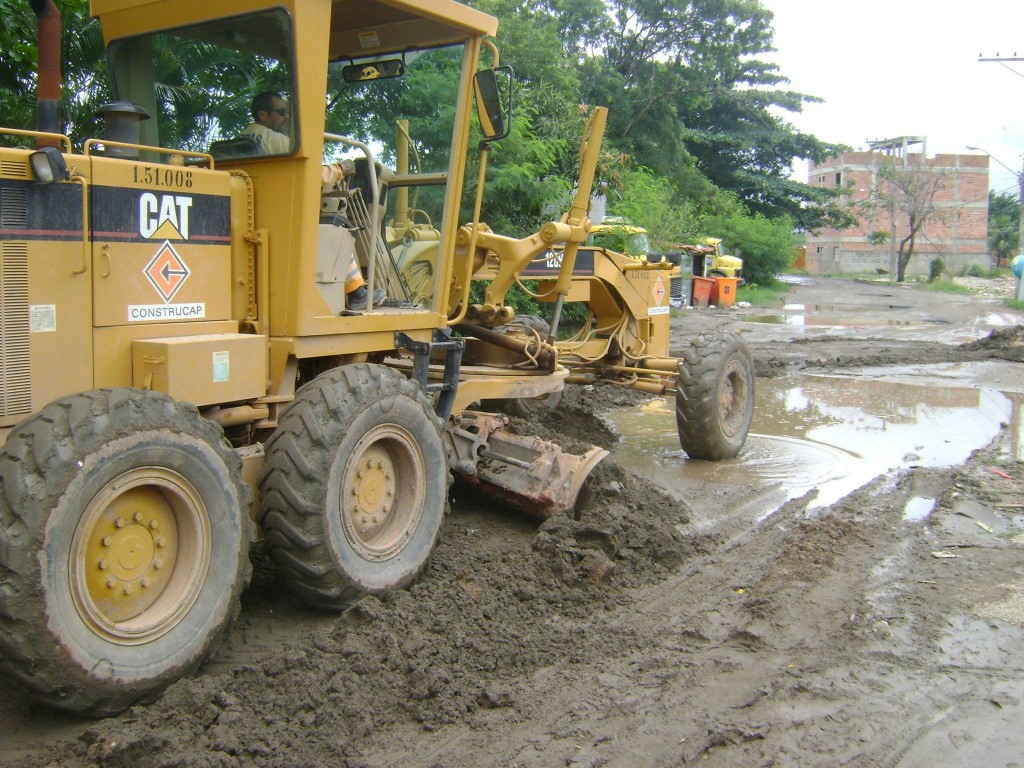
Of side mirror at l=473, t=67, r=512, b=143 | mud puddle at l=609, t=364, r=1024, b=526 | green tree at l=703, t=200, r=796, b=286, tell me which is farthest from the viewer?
green tree at l=703, t=200, r=796, b=286

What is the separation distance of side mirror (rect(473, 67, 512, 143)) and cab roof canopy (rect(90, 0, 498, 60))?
0.29 m

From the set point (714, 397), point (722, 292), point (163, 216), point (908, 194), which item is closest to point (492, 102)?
point (163, 216)

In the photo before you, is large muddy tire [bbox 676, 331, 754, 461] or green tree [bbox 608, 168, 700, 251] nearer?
large muddy tire [bbox 676, 331, 754, 461]

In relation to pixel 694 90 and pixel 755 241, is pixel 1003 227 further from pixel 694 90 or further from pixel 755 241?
pixel 694 90

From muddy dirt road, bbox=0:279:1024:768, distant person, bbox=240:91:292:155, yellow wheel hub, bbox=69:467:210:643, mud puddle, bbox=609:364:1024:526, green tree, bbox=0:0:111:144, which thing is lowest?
muddy dirt road, bbox=0:279:1024:768

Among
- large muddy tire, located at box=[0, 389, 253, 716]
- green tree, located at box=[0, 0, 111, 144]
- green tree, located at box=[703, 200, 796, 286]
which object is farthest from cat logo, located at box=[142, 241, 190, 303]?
green tree, located at box=[703, 200, 796, 286]

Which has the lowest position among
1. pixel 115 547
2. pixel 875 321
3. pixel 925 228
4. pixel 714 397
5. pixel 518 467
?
pixel 518 467

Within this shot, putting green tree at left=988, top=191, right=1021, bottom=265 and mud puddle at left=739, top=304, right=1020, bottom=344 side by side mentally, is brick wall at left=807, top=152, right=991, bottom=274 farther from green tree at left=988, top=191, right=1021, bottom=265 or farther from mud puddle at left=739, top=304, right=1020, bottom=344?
mud puddle at left=739, top=304, right=1020, bottom=344

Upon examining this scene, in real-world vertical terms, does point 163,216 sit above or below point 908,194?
below

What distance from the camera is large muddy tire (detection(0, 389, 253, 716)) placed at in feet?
10.7

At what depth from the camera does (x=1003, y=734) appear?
3.70m

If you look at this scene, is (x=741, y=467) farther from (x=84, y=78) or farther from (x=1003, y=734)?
(x=84, y=78)

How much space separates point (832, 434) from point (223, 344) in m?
6.78

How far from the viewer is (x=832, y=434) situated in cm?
945
